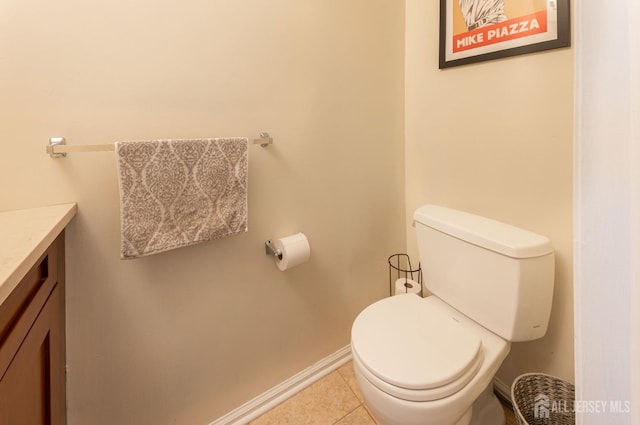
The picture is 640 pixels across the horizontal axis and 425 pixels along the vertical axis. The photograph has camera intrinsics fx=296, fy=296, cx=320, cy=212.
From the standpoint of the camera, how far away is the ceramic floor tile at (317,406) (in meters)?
1.30

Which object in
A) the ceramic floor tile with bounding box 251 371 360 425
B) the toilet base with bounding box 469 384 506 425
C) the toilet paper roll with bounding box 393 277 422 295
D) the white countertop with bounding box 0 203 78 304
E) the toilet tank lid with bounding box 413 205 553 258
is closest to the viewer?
the white countertop with bounding box 0 203 78 304

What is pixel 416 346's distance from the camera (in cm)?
97

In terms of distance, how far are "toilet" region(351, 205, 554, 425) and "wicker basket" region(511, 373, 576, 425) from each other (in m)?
0.15

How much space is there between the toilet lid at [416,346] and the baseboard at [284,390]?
0.56 meters

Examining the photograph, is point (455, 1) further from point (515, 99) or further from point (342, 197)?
point (342, 197)

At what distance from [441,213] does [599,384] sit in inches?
33.0

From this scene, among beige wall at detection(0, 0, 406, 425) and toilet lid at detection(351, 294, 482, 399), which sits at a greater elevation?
beige wall at detection(0, 0, 406, 425)

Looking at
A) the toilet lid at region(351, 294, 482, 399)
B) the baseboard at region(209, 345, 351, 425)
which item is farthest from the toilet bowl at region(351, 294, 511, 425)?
the baseboard at region(209, 345, 351, 425)

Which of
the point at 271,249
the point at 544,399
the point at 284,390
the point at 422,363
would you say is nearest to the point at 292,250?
the point at 271,249

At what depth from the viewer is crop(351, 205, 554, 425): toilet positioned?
0.87 metres

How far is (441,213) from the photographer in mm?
1275

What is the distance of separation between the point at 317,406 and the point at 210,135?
1265 mm

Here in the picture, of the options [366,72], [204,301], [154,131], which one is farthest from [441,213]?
[154,131]

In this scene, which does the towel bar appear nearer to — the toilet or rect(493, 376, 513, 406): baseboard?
the toilet
